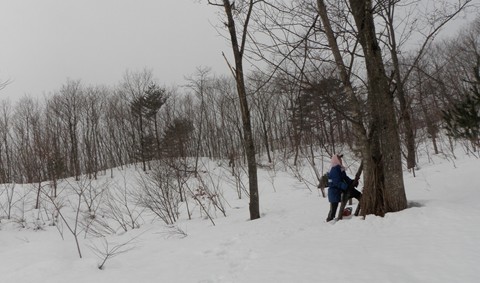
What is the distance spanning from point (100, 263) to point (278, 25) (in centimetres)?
495

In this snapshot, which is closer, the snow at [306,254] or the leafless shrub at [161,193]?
the snow at [306,254]

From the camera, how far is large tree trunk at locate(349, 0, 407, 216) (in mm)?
5055

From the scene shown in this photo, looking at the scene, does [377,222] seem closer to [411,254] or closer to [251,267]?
[411,254]

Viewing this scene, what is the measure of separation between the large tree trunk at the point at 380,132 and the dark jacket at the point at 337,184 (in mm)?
703

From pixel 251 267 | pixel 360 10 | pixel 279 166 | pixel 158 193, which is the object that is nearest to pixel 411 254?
pixel 251 267

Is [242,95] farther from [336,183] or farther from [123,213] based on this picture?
[123,213]

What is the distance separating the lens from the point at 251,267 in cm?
385

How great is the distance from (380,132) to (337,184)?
4.59ft

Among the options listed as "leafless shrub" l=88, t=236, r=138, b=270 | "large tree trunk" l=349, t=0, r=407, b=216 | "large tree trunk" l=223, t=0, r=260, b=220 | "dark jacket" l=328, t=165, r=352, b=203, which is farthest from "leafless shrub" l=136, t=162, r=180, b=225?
"large tree trunk" l=349, t=0, r=407, b=216

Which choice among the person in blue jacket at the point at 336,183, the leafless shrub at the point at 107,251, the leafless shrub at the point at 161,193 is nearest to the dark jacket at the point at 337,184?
the person in blue jacket at the point at 336,183

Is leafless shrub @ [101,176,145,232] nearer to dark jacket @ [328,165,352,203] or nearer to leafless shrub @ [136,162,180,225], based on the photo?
leafless shrub @ [136,162,180,225]

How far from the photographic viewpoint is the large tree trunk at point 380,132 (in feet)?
16.6

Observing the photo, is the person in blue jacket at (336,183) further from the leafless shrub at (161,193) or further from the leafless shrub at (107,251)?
the leafless shrub at (161,193)

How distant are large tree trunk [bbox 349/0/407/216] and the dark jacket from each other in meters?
0.70
